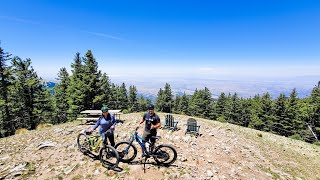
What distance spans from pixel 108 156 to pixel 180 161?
3.51m

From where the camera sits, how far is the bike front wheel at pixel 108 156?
24.2 ft

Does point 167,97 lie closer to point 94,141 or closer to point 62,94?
point 62,94

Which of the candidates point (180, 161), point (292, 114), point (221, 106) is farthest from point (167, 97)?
point (180, 161)

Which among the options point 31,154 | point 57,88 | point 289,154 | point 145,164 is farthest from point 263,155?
point 57,88

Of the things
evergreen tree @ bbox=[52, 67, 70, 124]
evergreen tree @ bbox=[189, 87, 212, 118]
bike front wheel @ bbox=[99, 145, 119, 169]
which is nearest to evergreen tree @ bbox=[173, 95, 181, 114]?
evergreen tree @ bbox=[189, 87, 212, 118]

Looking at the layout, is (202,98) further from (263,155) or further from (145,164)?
(145,164)

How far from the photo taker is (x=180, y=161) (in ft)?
26.5

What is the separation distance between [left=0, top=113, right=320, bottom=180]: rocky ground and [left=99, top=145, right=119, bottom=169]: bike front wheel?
0.28 m

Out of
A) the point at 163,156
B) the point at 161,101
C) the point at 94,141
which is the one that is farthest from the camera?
the point at 161,101

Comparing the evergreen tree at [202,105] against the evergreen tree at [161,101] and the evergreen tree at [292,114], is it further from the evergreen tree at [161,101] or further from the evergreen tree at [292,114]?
the evergreen tree at [292,114]

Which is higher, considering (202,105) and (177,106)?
(202,105)

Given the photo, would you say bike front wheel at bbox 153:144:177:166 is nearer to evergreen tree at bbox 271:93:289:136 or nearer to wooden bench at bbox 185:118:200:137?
wooden bench at bbox 185:118:200:137

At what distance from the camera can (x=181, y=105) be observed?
62.6 meters

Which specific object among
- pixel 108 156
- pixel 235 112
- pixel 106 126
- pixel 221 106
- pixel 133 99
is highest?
pixel 106 126
